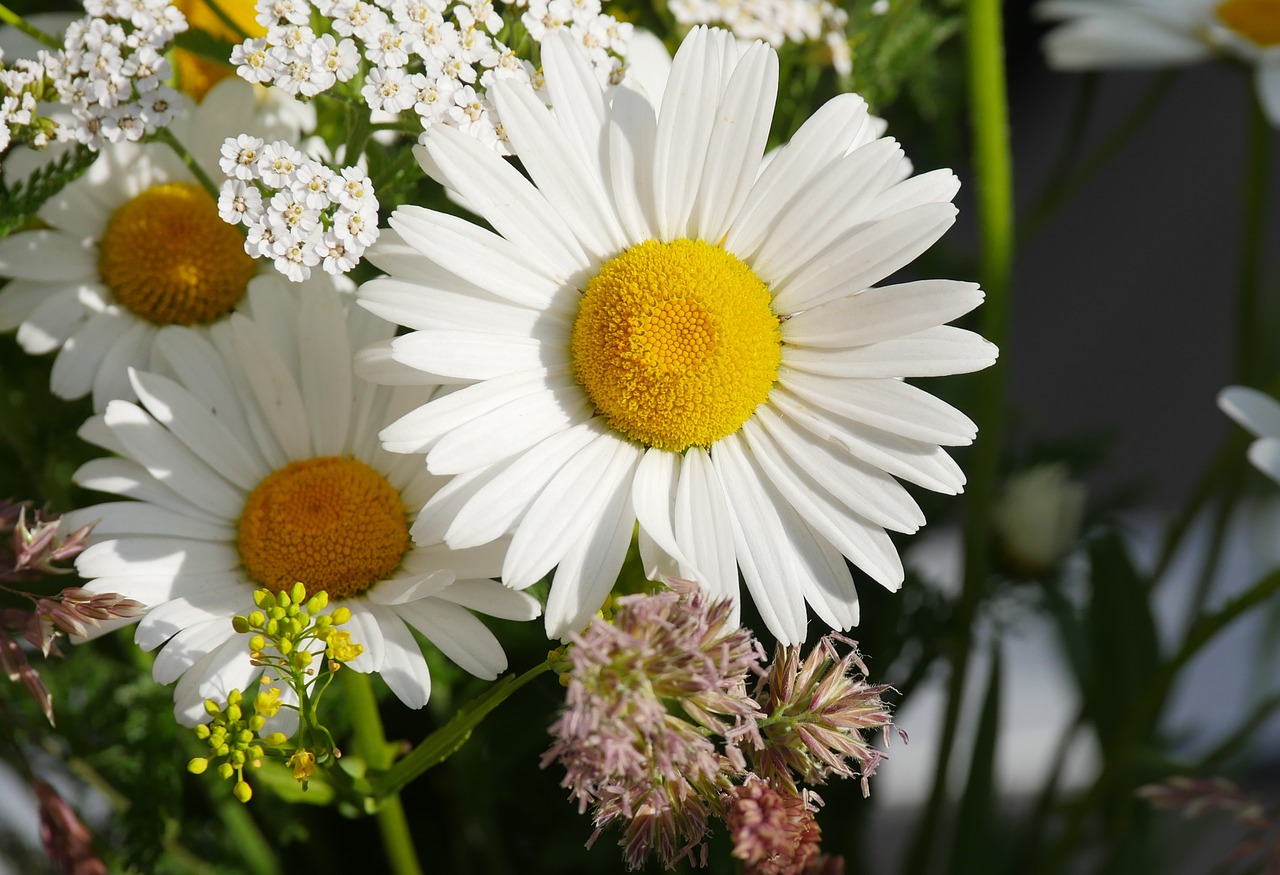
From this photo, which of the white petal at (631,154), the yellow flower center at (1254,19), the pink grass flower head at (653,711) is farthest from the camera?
the yellow flower center at (1254,19)

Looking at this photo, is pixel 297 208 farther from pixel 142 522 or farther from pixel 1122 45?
pixel 1122 45

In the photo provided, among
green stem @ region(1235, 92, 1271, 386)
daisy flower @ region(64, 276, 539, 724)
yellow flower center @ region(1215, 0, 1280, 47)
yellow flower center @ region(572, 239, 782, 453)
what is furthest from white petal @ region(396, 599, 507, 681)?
yellow flower center @ region(1215, 0, 1280, 47)

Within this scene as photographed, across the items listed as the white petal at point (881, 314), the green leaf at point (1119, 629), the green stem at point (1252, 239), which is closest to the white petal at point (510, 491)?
the white petal at point (881, 314)

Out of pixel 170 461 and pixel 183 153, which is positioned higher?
pixel 183 153

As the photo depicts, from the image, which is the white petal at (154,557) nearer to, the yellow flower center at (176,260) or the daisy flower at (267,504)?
the daisy flower at (267,504)

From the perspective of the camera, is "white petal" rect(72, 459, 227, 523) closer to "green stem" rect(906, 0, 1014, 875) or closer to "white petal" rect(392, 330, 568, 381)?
"white petal" rect(392, 330, 568, 381)

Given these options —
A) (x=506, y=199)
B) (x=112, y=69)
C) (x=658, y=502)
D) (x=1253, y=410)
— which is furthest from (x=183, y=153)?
(x=1253, y=410)

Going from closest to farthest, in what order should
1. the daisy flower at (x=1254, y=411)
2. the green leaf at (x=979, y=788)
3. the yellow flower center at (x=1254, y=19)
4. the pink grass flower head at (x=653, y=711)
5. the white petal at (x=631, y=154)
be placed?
the pink grass flower head at (x=653, y=711) → the white petal at (x=631, y=154) → the daisy flower at (x=1254, y=411) → the green leaf at (x=979, y=788) → the yellow flower center at (x=1254, y=19)
